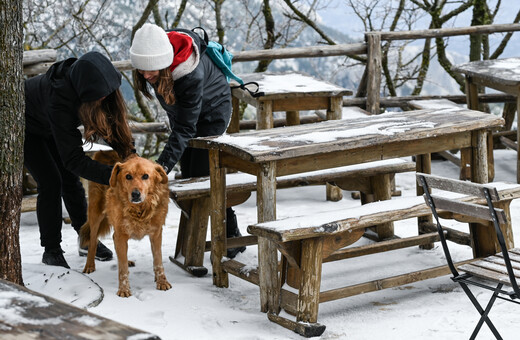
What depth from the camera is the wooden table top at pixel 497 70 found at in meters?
7.30

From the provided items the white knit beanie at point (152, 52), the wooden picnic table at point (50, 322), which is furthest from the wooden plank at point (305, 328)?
the wooden picnic table at point (50, 322)

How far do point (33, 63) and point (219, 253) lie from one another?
12.5ft

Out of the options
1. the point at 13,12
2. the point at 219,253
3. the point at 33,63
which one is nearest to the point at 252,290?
the point at 219,253

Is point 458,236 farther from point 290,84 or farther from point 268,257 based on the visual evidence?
point 290,84

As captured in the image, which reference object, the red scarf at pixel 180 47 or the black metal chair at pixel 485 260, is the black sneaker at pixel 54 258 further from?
the black metal chair at pixel 485 260

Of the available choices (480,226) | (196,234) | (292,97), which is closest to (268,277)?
(196,234)

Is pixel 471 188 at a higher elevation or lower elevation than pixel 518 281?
higher

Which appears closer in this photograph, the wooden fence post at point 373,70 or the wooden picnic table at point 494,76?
the wooden picnic table at point 494,76

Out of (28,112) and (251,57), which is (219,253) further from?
(251,57)

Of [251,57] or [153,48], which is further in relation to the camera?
[251,57]

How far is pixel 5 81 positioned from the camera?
4.11 m

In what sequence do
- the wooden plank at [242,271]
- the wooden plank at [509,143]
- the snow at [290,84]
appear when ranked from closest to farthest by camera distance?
the wooden plank at [242,271] < the snow at [290,84] < the wooden plank at [509,143]

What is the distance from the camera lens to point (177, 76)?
477cm

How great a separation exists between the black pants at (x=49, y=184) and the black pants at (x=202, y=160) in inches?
33.0
